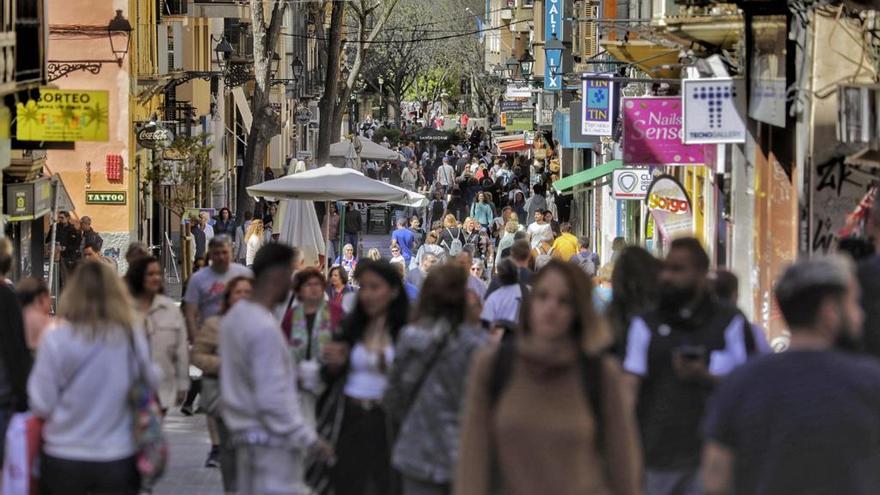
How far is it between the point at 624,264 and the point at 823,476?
11.6 feet

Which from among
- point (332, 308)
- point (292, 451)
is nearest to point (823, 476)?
point (292, 451)

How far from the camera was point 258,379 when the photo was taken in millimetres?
7582

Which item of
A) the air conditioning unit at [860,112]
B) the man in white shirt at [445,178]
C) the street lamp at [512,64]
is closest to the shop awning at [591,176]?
the man in white shirt at [445,178]

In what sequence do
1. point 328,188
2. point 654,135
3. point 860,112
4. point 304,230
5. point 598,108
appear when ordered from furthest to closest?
point 598,108
point 304,230
point 328,188
point 654,135
point 860,112

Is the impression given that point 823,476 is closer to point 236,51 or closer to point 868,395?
point 868,395

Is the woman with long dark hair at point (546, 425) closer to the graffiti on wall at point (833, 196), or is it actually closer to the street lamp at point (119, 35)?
the graffiti on wall at point (833, 196)

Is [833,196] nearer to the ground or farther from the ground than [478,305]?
farther from the ground

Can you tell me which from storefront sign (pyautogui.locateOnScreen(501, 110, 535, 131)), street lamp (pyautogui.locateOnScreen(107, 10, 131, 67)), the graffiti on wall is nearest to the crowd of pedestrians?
the graffiti on wall

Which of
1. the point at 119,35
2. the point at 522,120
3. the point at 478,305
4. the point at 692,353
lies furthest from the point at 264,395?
the point at 522,120

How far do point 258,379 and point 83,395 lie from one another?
779 mm

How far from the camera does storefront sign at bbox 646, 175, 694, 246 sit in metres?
18.8

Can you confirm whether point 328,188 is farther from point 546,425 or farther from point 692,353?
point 546,425

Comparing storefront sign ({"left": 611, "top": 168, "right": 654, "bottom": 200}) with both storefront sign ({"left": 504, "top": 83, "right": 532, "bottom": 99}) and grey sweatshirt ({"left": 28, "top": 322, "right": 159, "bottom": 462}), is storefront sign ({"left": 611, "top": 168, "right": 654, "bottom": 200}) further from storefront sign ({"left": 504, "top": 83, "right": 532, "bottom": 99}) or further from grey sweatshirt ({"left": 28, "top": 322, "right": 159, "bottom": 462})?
storefront sign ({"left": 504, "top": 83, "right": 532, "bottom": 99})

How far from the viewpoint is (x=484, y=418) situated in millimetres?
5434
